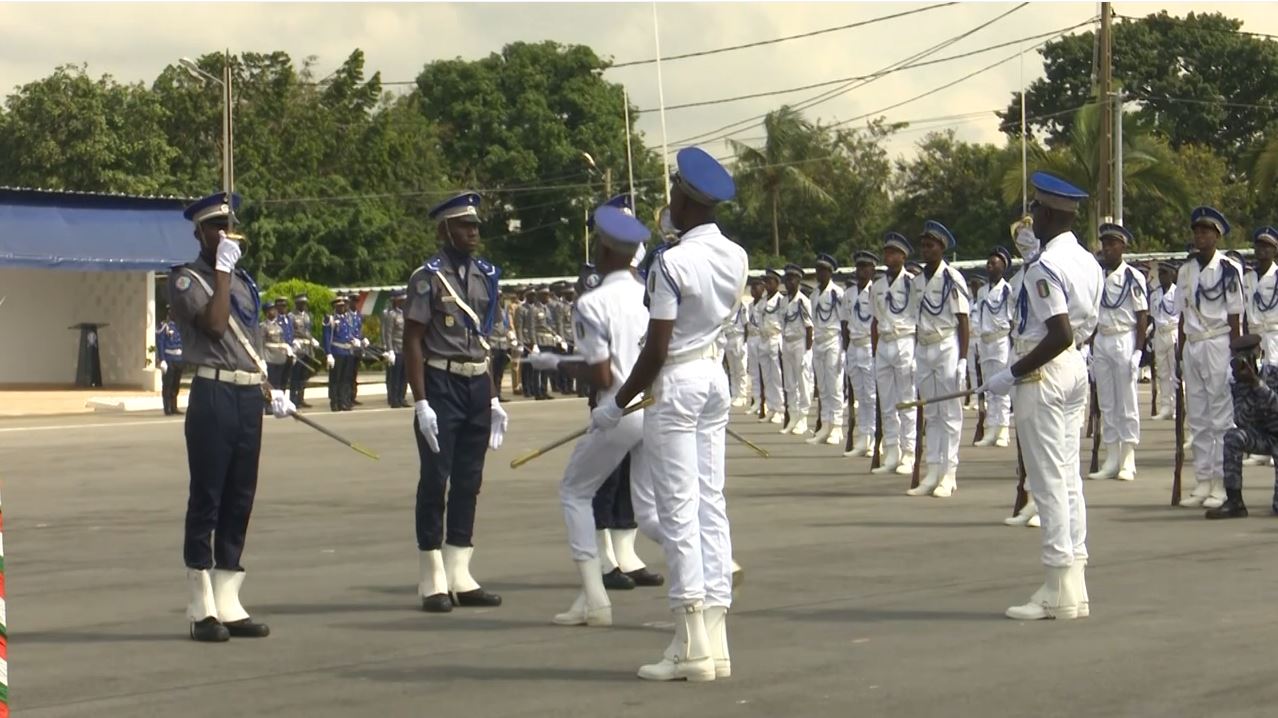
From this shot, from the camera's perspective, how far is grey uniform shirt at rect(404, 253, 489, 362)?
32.9ft

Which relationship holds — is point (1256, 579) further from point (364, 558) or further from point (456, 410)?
point (364, 558)

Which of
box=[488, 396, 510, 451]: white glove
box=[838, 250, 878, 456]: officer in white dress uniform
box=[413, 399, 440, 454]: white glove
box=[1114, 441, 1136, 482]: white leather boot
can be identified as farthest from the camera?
box=[838, 250, 878, 456]: officer in white dress uniform

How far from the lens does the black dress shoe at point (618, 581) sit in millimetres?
10773

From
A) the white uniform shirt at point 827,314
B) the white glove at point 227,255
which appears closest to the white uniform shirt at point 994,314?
the white uniform shirt at point 827,314

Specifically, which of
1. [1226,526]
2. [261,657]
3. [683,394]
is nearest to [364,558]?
[261,657]

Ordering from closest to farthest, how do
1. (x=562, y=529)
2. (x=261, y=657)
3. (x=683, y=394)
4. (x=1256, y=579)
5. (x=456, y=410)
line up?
1. (x=683, y=394)
2. (x=261, y=657)
3. (x=456, y=410)
4. (x=1256, y=579)
5. (x=562, y=529)

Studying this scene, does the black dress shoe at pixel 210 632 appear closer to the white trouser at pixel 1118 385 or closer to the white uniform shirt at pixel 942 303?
the white uniform shirt at pixel 942 303

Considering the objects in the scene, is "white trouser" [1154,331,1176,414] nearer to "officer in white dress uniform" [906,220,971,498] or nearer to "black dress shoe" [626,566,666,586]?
"officer in white dress uniform" [906,220,971,498]

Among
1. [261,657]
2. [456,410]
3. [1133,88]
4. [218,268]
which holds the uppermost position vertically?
[1133,88]

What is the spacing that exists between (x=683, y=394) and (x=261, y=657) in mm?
2524

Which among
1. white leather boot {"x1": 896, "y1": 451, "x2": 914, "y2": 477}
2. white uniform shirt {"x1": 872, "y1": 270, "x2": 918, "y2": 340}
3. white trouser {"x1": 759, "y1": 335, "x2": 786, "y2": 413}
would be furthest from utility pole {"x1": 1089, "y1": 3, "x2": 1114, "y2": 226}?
white uniform shirt {"x1": 872, "y1": 270, "x2": 918, "y2": 340}

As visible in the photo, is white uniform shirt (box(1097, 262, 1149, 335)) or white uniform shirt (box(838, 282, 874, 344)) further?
white uniform shirt (box(838, 282, 874, 344))

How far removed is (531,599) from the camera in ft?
34.6

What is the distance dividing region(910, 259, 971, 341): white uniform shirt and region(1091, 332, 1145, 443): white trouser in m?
1.90
